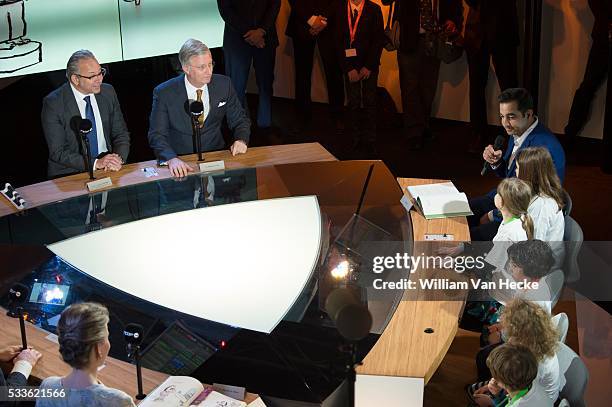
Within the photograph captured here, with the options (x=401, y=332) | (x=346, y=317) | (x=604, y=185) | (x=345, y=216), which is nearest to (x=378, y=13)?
(x=604, y=185)

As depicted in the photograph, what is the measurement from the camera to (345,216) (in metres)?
4.26

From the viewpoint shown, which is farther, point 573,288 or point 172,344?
point 573,288

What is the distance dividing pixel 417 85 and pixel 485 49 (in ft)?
2.05

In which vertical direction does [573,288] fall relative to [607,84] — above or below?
below

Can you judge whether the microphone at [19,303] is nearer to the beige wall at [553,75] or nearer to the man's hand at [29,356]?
the man's hand at [29,356]

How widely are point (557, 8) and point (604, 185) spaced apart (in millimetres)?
1550

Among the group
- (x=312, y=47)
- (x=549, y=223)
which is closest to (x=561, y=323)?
(x=549, y=223)

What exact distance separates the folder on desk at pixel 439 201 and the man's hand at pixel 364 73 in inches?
95.5

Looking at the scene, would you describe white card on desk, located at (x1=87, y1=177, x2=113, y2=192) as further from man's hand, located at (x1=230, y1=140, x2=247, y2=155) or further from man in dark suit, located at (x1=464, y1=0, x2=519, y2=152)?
man in dark suit, located at (x1=464, y1=0, x2=519, y2=152)

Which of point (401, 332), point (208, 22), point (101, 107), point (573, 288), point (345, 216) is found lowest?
point (573, 288)

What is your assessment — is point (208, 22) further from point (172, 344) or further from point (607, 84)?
point (172, 344)

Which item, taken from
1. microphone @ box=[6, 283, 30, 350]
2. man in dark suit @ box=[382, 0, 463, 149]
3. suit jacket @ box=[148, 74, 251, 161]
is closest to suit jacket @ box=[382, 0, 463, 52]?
man in dark suit @ box=[382, 0, 463, 149]

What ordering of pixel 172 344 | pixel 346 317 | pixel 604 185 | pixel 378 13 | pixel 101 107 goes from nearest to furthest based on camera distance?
pixel 346 317
pixel 172 344
pixel 101 107
pixel 604 185
pixel 378 13

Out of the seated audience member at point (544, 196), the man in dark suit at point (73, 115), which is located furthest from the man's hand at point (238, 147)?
the seated audience member at point (544, 196)
